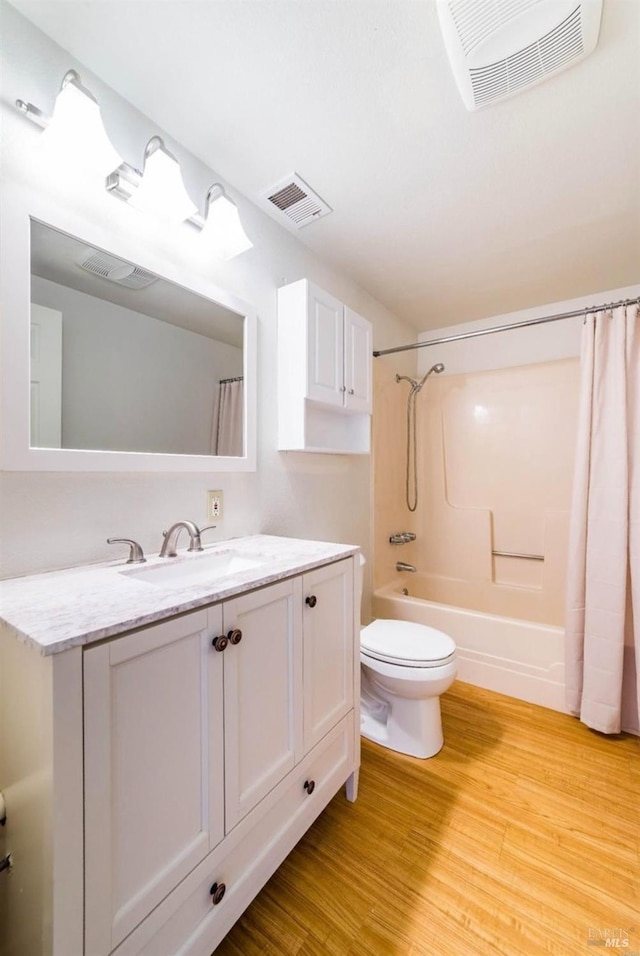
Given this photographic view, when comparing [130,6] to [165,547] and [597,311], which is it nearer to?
[165,547]

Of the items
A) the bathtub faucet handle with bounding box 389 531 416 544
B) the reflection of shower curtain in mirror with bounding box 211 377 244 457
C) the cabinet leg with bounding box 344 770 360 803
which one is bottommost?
the cabinet leg with bounding box 344 770 360 803

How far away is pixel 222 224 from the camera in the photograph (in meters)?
1.35

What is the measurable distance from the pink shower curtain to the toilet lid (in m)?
0.75

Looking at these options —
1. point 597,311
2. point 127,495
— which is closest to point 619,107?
point 597,311

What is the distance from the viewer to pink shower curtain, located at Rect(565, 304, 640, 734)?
176cm

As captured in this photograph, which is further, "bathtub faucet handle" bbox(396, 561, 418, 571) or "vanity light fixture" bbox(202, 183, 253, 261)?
"bathtub faucet handle" bbox(396, 561, 418, 571)

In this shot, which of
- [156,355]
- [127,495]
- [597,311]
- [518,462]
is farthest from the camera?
[518,462]

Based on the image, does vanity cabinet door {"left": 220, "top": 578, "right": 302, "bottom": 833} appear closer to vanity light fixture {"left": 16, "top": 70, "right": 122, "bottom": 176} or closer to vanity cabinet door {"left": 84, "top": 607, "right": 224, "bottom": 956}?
vanity cabinet door {"left": 84, "top": 607, "right": 224, "bottom": 956}

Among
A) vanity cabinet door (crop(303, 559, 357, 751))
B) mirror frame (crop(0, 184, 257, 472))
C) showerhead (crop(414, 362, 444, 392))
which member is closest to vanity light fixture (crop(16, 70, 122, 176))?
mirror frame (crop(0, 184, 257, 472))

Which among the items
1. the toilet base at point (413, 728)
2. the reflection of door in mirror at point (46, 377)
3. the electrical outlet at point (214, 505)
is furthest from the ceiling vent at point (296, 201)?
the toilet base at point (413, 728)

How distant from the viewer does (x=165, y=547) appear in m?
1.23

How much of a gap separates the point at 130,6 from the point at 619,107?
4.72 feet

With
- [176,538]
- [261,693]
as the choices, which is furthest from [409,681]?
[176,538]

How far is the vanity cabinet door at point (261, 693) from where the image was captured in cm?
88
